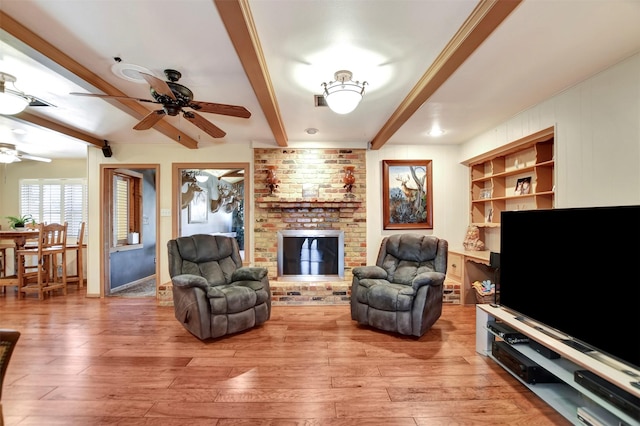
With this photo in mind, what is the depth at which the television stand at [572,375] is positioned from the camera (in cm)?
139

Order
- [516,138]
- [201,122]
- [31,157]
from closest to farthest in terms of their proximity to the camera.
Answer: [201,122], [516,138], [31,157]

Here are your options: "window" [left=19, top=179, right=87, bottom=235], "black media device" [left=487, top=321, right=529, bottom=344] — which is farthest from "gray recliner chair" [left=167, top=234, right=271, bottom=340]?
"window" [left=19, top=179, right=87, bottom=235]

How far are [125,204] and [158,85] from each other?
399cm

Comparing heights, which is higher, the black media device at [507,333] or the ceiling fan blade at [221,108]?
the ceiling fan blade at [221,108]

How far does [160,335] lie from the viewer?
293cm

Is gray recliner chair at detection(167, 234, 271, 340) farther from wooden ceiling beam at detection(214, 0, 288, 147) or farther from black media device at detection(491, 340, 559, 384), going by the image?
black media device at detection(491, 340, 559, 384)

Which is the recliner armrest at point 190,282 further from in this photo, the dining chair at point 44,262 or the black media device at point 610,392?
the dining chair at point 44,262

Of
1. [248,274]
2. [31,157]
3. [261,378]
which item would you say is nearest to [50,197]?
[31,157]

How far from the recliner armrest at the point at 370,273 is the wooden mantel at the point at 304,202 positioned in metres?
1.26

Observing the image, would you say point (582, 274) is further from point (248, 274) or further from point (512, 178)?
point (248, 274)

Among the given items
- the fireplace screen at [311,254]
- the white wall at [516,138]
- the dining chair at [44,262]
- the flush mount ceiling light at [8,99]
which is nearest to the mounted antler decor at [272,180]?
the white wall at [516,138]

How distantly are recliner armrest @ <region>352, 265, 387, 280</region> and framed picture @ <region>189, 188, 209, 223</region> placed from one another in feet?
12.3

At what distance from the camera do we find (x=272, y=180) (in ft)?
14.0

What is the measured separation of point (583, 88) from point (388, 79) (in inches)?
66.4
